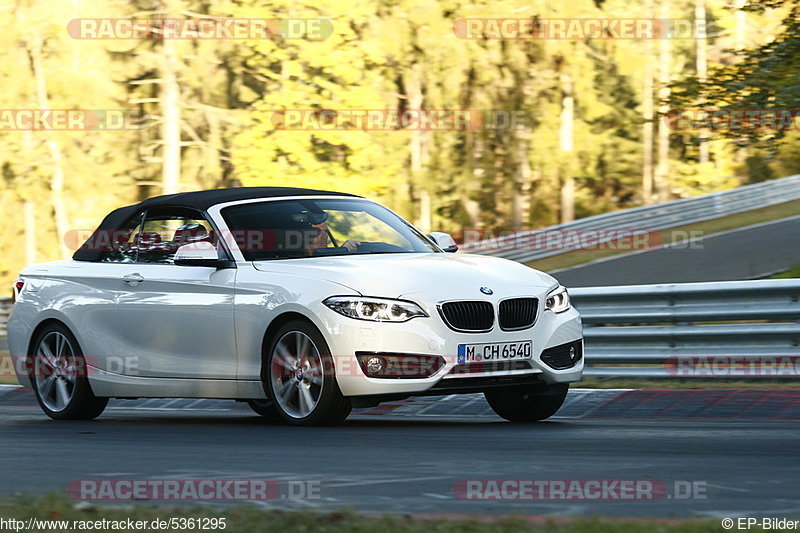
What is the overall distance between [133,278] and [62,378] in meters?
1.14

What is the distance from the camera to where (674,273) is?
2491 centimetres

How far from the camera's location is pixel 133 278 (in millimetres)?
10648

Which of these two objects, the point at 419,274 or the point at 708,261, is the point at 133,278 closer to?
the point at 419,274

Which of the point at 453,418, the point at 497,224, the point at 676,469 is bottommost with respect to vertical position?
the point at 497,224

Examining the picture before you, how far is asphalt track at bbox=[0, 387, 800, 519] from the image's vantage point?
6.16m

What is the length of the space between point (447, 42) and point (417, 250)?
2911cm

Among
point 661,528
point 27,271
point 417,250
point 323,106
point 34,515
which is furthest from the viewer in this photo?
point 323,106

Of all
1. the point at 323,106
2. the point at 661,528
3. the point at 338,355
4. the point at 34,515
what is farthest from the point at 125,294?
the point at 323,106

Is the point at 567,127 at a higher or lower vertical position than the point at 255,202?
lower

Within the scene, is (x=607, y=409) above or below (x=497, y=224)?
above

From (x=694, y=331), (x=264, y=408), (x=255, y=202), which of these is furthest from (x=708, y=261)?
(x=255, y=202)

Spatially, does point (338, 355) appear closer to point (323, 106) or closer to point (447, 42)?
point (323, 106)

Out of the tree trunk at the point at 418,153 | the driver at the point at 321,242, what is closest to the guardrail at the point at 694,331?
the driver at the point at 321,242

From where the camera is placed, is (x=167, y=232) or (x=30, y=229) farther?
(x=30, y=229)
